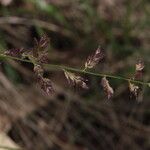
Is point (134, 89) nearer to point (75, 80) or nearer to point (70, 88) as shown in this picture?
point (75, 80)

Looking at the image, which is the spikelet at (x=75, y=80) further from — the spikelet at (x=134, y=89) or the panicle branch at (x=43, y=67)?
the spikelet at (x=134, y=89)

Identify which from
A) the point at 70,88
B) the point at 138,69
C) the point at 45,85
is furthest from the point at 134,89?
the point at 70,88

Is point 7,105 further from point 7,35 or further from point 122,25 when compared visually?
point 122,25

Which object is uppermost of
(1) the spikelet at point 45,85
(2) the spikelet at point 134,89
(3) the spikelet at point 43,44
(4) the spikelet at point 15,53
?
(3) the spikelet at point 43,44

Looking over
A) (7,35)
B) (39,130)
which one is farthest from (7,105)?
(7,35)

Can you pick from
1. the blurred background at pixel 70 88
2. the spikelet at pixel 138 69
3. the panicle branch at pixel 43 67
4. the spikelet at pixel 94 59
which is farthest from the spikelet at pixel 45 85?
the blurred background at pixel 70 88

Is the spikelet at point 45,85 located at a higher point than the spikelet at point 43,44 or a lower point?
lower

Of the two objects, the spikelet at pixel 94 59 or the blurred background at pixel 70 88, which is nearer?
the spikelet at pixel 94 59

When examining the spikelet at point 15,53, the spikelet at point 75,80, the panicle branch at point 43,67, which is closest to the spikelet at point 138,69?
the panicle branch at point 43,67

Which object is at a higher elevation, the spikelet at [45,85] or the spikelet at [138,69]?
the spikelet at [138,69]

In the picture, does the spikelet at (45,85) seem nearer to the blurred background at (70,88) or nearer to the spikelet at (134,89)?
the spikelet at (134,89)

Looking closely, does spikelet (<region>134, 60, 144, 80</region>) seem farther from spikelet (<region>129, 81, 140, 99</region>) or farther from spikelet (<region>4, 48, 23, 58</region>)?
spikelet (<region>4, 48, 23, 58</region>)
